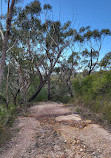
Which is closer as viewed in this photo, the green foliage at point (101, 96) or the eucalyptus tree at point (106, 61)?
the green foliage at point (101, 96)

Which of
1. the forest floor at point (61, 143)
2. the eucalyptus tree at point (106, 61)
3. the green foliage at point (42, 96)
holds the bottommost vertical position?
the forest floor at point (61, 143)

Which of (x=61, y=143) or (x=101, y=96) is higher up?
(x=101, y=96)

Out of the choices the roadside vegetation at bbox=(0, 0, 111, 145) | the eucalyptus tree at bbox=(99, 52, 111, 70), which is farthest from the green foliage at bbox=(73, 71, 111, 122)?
the eucalyptus tree at bbox=(99, 52, 111, 70)

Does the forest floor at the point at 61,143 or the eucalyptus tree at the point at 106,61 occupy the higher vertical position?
the eucalyptus tree at the point at 106,61

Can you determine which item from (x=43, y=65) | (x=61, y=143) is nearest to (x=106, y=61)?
(x=43, y=65)

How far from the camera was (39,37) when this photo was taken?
11977 millimetres

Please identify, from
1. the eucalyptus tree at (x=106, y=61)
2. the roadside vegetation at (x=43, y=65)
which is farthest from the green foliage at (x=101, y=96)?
the eucalyptus tree at (x=106, y=61)

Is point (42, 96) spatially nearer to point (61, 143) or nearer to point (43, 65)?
point (43, 65)

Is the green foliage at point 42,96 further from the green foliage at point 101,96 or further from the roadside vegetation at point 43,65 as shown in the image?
the green foliage at point 101,96

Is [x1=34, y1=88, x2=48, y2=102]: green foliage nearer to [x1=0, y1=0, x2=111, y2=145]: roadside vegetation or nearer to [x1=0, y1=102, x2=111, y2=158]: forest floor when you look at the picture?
[x1=0, y1=0, x2=111, y2=145]: roadside vegetation

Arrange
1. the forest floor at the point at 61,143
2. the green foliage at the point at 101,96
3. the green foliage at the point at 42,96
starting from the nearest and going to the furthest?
1. the forest floor at the point at 61,143
2. the green foliage at the point at 101,96
3. the green foliage at the point at 42,96

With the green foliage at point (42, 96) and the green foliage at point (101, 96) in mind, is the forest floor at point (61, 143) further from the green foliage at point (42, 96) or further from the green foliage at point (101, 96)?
the green foliage at point (42, 96)

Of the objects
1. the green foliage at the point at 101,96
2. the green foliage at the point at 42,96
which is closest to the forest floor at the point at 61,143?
the green foliage at the point at 101,96

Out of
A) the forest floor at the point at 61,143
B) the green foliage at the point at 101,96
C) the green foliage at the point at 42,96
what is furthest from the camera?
the green foliage at the point at 42,96
